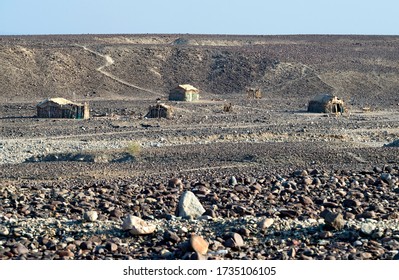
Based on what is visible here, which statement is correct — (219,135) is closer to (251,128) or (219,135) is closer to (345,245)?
(251,128)

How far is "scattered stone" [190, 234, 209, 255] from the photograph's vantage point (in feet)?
34.2

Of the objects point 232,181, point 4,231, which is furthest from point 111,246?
point 232,181

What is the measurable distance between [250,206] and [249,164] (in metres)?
6.53

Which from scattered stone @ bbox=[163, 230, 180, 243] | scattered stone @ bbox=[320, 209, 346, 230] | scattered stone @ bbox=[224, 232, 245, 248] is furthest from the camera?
scattered stone @ bbox=[320, 209, 346, 230]

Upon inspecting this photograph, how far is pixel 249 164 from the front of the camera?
A: 20.5 m

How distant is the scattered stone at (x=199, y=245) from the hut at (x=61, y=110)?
25648 mm

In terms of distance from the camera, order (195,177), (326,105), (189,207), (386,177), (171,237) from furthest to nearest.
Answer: (326,105)
(195,177)
(386,177)
(189,207)
(171,237)

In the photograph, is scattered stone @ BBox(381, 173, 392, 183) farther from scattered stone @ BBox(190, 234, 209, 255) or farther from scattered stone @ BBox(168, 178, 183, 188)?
scattered stone @ BBox(190, 234, 209, 255)

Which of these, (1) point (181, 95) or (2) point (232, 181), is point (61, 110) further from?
(2) point (232, 181)

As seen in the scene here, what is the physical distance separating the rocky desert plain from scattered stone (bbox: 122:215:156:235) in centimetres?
2

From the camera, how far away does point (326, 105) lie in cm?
3988

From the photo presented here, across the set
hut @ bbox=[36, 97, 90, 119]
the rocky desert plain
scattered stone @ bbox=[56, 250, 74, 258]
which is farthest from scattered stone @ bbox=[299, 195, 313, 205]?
hut @ bbox=[36, 97, 90, 119]

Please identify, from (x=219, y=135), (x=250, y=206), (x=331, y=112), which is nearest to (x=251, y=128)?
(x=219, y=135)

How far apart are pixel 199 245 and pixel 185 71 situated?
162ft
